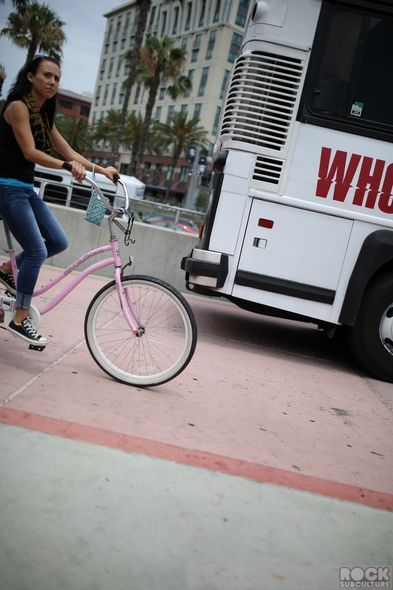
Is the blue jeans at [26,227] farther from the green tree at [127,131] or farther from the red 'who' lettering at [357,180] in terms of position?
the green tree at [127,131]

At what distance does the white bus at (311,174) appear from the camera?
5.61m

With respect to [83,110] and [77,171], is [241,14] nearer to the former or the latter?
[83,110]

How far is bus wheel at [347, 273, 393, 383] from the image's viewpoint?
589 cm

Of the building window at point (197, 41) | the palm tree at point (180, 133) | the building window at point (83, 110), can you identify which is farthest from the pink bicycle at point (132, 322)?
the building window at point (83, 110)

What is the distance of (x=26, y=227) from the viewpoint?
391 cm

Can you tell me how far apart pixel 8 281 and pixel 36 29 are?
128 ft

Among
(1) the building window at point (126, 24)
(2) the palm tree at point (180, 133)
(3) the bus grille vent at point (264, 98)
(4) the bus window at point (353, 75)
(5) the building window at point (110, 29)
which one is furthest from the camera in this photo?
(5) the building window at point (110, 29)

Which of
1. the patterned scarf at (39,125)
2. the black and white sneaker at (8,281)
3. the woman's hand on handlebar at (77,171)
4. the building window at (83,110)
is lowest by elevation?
the black and white sneaker at (8,281)

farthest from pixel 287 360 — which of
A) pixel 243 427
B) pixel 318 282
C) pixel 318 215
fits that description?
pixel 243 427

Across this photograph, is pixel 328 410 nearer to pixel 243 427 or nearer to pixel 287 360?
pixel 243 427

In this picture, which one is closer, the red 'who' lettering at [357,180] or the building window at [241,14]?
the red 'who' lettering at [357,180]

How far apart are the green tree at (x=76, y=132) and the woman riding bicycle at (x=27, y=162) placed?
68934 mm

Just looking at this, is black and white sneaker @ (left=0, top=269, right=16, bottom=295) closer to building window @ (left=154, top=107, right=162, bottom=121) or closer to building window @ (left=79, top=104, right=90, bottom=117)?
building window @ (left=154, top=107, right=162, bottom=121)

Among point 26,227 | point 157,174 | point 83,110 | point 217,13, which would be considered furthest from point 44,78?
point 83,110
